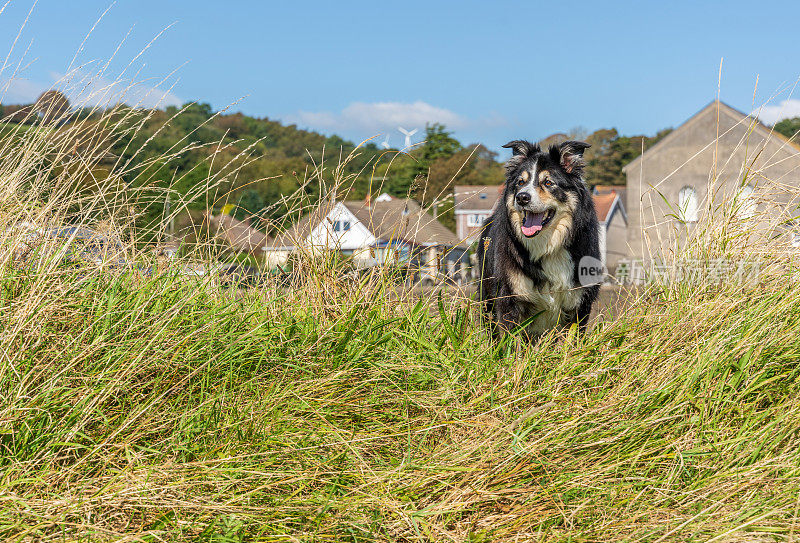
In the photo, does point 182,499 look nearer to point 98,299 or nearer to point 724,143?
point 98,299

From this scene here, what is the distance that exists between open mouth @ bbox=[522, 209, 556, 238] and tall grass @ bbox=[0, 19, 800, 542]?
0.97 metres

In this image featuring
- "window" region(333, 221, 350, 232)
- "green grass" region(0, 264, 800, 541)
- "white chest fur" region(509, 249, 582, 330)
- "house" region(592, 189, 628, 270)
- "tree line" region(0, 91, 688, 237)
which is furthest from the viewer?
"house" region(592, 189, 628, 270)

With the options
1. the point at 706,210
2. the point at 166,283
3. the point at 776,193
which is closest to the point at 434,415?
the point at 166,283

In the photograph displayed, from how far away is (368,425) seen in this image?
279 cm

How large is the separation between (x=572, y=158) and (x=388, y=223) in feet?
4.74

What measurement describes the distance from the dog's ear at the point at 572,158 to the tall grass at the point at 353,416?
49.1 inches

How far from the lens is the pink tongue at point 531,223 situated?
4354mm

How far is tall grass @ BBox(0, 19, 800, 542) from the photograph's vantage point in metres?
2.20

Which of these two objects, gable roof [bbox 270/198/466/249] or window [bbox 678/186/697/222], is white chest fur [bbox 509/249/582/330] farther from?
window [bbox 678/186/697/222]

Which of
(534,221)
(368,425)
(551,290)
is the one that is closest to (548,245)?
(534,221)

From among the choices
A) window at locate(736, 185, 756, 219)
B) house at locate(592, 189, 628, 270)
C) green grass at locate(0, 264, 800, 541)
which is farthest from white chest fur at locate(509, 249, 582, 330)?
house at locate(592, 189, 628, 270)

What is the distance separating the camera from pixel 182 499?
2.23 m

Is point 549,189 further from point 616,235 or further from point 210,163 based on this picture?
point 616,235

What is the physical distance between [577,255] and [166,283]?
287cm
